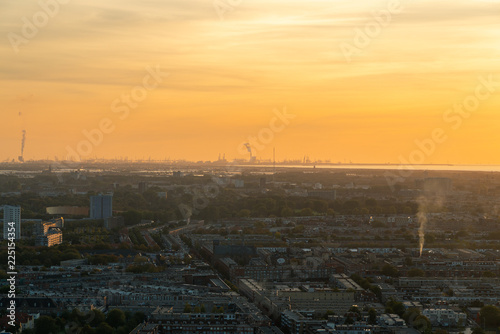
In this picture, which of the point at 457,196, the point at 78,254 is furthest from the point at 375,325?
the point at 457,196

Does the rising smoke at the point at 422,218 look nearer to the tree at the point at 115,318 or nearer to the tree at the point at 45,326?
the tree at the point at 115,318

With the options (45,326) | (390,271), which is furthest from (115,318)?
(390,271)

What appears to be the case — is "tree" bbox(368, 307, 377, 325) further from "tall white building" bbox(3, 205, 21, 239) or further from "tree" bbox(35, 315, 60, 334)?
"tall white building" bbox(3, 205, 21, 239)

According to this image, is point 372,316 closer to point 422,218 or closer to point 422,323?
point 422,323

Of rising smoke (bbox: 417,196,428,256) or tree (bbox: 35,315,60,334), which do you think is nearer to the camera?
tree (bbox: 35,315,60,334)

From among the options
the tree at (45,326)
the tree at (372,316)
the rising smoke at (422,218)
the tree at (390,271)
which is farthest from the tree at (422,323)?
the rising smoke at (422,218)

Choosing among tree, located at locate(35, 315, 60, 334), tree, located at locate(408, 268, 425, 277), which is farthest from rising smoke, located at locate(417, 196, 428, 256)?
tree, located at locate(35, 315, 60, 334)

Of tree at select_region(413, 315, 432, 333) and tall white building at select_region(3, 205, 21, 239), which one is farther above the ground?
tall white building at select_region(3, 205, 21, 239)

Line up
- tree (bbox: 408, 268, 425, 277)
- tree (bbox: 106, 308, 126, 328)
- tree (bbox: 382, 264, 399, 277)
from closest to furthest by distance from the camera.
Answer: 1. tree (bbox: 106, 308, 126, 328)
2. tree (bbox: 408, 268, 425, 277)
3. tree (bbox: 382, 264, 399, 277)
